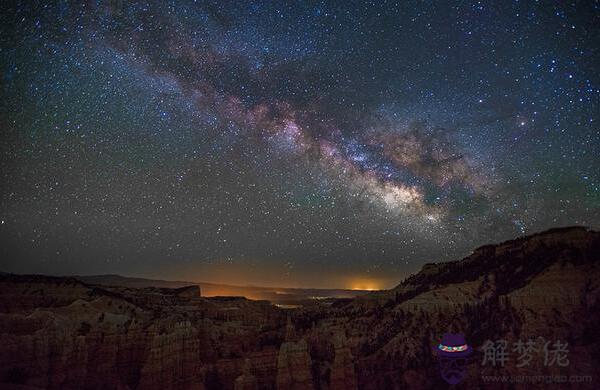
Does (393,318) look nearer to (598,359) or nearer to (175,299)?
(598,359)

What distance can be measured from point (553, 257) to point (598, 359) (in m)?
19.2

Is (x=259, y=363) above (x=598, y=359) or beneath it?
beneath

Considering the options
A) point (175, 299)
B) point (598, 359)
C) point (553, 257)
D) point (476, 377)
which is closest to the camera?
point (598, 359)

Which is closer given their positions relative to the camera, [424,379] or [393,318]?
[424,379]

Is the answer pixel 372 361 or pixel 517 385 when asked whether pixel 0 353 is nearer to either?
pixel 372 361

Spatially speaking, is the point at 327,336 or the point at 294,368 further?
the point at 327,336

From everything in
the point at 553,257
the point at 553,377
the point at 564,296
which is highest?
the point at 553,257

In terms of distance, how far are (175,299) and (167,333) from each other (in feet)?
137

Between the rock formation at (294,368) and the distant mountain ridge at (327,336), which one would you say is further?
the rock formation at (294,368)

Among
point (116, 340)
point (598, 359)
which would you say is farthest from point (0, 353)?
point (598, 359)

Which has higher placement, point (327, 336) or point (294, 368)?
point (327, 336)

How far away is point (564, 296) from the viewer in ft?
124

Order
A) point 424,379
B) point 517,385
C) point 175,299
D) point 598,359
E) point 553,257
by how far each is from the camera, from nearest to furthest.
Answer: point 598,359 → point 517,385 → point 424,379 → point 553,257 → point 175,299

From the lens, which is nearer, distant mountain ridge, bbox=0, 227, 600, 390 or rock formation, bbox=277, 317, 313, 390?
distant mountain ridge, bbox=0, 227, 600, 390
